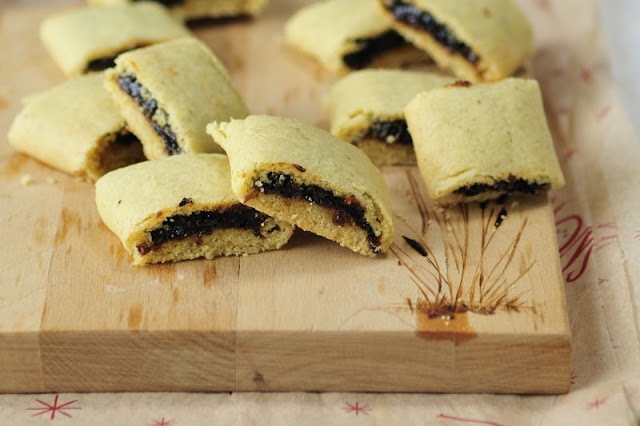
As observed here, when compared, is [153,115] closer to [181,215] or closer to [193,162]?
[193,162]

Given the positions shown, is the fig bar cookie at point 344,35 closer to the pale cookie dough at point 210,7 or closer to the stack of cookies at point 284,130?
the stack of cookies at point 284,130

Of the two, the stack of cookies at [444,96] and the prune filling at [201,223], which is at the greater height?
the stack of cookies at [444,96]

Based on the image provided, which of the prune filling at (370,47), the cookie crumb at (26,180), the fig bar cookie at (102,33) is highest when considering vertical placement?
the fig bar cookie at (102,33)

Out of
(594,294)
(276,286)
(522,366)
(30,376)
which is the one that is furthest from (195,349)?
(594,294)

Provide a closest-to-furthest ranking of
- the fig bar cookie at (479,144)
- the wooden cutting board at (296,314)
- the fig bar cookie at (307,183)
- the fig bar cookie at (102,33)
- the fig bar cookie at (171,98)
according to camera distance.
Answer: the wooden cutting board at (296,314)
the fig bar cookie at (307,183)
the fig bar cookie at (479,144)
the fig bar cookie at (171,98)
the fig bar cookie at (102,33)

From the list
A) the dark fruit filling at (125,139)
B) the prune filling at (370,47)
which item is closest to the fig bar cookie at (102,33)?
the dark fruit filling at (125,139)

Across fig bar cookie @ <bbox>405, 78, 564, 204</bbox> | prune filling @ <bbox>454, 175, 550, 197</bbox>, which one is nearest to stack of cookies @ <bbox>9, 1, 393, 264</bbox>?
fig bar cookie @ <bbox>405, 78, 564, 204</bbox>
